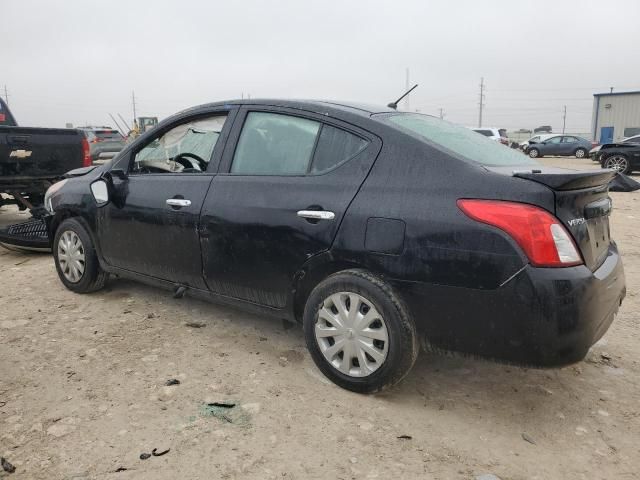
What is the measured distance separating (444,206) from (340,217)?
0.55 metres

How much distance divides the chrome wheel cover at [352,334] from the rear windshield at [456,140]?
2.96 feet

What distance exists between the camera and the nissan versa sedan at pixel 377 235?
2.31 metres

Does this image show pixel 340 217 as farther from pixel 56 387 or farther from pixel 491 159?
pixel 56 387

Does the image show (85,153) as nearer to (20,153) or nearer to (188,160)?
(20,153)

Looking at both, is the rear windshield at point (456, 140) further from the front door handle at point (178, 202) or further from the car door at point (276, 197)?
the front door handle at point (178, 202)

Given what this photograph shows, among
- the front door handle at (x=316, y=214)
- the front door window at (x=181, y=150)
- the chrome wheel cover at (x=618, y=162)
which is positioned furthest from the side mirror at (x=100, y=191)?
the chrome wheel cover at (x=618, y=162)

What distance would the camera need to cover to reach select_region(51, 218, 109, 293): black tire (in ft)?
14.0

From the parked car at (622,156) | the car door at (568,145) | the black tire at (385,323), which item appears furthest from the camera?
the car door at (568,145)

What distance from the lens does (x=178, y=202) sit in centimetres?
350

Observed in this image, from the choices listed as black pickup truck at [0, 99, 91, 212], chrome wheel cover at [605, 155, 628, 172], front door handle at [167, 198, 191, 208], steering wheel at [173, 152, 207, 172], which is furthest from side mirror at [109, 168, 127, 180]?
chrome wheel cover at [605, 155, 628, 172]

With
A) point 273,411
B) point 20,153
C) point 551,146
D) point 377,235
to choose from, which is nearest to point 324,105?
point 377,235

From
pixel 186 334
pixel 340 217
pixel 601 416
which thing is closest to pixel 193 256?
pixel 186 334

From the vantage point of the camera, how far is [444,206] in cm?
247

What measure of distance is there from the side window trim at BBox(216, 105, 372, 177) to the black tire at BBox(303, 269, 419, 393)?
2.08 ft
